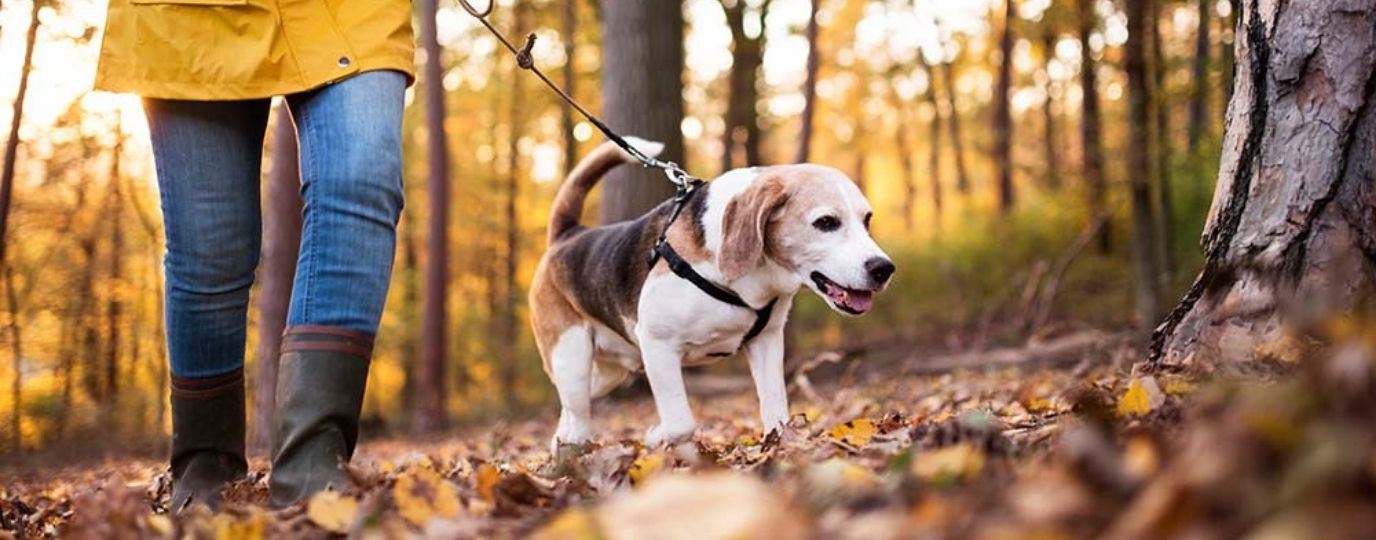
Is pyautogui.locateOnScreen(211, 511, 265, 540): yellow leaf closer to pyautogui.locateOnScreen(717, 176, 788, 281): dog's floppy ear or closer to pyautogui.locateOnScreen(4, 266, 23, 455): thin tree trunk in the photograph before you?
pyautogui.locateOnScreen(717, 176, 788, 281): dog's floppy ear

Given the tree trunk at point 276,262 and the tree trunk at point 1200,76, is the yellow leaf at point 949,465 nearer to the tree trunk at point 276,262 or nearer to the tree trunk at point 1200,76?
the tree trunk at point 276,262

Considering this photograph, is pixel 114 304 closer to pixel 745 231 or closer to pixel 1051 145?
pixel 1051 145

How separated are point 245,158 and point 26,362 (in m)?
15.7

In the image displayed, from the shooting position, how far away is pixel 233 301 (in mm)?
3287

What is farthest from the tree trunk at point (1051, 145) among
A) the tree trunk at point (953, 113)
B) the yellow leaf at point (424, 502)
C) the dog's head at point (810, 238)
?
the yellow leaf at point (424, 502)

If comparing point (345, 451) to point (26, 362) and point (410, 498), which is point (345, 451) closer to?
point (410, 498)

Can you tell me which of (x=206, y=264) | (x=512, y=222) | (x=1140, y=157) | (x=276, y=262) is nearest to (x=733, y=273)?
(x=206, y=264)

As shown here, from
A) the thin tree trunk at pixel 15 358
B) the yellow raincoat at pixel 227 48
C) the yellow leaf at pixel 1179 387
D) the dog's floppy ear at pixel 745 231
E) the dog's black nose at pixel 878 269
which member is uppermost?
the yellow raincoat at pixel 227 48

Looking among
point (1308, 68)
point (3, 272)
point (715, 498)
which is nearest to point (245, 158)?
point (715, 498)

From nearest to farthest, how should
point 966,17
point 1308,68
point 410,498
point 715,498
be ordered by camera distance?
1. point 715,498
2. point 410,498
3. point 1308,68
4. point 966,17

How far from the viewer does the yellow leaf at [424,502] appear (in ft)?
7.06

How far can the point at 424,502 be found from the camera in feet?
7.20

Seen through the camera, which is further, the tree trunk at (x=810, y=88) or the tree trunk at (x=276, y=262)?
the tree trunk at (x=810, y=88)

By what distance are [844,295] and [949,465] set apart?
7.16ft
